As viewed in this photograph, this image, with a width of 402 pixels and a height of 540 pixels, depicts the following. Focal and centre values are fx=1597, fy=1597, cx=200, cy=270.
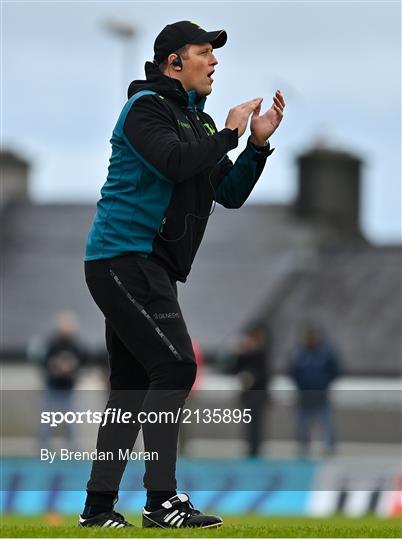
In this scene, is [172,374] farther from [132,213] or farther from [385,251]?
[385,251]

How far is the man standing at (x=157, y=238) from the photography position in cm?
702

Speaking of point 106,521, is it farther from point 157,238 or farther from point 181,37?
point 181,37

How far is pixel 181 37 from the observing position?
7.22m

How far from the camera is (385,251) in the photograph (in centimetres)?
5244

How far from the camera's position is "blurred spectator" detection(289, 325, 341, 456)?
17.7 meters

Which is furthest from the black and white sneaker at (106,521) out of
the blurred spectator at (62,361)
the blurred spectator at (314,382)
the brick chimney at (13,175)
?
the brick chimney at (13,175)

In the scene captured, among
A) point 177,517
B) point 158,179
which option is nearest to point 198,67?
point 158,179

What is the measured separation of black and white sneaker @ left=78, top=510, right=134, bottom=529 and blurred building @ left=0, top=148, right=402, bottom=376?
34.9 meters

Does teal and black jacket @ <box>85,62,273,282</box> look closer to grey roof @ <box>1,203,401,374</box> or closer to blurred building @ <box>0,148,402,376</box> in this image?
blurred building @ <box>0,148,402,376</box>

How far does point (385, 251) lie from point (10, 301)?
521 inches

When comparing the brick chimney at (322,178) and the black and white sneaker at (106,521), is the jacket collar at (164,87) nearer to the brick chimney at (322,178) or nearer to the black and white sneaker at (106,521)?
the black and white sneaker at (106,521)

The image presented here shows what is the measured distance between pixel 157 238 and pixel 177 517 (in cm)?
124

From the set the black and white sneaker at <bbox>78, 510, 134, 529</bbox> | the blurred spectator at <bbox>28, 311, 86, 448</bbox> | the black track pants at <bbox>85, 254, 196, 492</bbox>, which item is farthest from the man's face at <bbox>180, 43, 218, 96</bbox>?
the blurred spectator at <bbox>28, 311, 86, 448</bbox>

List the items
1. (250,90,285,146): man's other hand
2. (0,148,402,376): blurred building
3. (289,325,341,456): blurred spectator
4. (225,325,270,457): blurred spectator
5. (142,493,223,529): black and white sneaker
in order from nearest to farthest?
1. (142,493,223,529): black and white sneaker
2. (250,90,285,146): man's other hand
3. (289,325,341,456): blurred spectator
4. (225,325,270,457): blurred spectator
5. (0,148,402,376): blurred building
